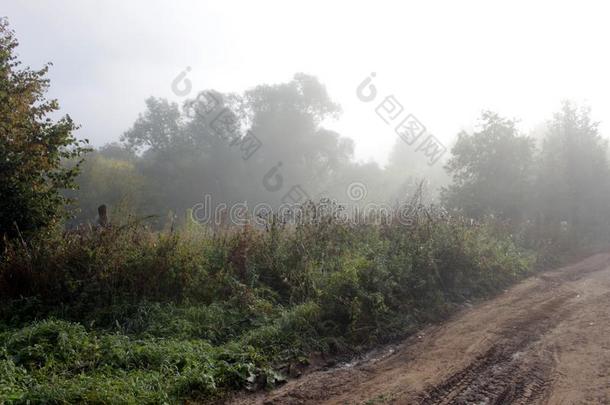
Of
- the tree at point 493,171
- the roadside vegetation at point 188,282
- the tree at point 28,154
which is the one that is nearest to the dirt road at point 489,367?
the roadside vegetation at point 188,282

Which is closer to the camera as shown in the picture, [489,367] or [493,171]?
[489,367]

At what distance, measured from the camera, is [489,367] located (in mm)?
4746

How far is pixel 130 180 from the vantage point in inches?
1414

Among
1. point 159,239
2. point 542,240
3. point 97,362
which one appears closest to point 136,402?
point 97,362

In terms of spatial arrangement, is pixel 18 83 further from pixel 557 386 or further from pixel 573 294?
pixel 573 294

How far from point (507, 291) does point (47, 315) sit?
8120 millimetres

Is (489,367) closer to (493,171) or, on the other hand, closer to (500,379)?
(500,379)

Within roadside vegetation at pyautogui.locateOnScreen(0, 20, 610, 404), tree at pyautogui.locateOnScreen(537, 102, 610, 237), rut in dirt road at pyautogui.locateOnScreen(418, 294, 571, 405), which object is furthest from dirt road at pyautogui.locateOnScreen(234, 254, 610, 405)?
tree at pyautogui.locateOnScreen(537, 102, 610, 237)

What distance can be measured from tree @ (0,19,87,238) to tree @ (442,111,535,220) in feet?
52.8

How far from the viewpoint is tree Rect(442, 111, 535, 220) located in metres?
18.9

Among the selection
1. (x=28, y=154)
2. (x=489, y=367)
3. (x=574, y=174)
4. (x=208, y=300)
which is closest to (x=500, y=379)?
(x=489, y=367)

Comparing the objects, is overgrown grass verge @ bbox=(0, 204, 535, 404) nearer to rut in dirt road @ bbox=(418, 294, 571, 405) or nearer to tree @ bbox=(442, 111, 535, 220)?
rut in dirt road @ bbox=(418, 294, 571, 405)

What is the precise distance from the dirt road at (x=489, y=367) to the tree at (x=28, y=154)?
5.77m

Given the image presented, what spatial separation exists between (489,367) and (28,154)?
8.08 meters
